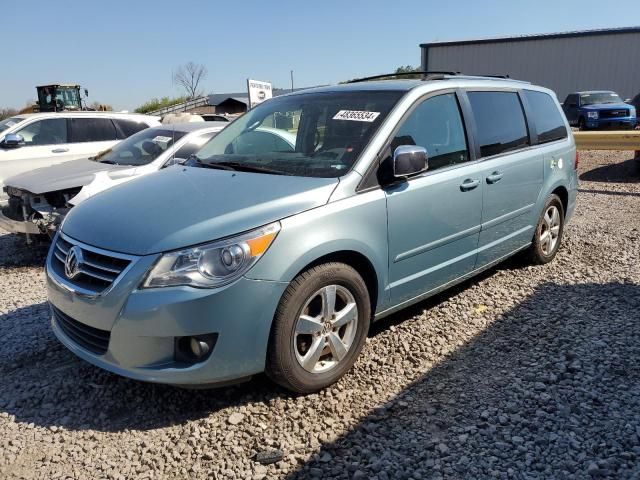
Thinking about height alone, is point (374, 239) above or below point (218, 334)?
above

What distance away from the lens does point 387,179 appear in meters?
3.35

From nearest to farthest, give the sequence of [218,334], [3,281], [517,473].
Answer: [517,473] → [218,334] → [3,281]

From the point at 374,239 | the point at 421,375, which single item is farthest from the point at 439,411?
the point at 374,239

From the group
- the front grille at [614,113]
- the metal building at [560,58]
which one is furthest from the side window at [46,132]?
the metal building at [560,58]

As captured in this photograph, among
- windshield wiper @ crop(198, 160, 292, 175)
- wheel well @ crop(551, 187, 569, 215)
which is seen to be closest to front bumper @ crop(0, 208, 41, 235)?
windshield wiper @ crop(198, 160, 292, 175)

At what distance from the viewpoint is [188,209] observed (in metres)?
2.94

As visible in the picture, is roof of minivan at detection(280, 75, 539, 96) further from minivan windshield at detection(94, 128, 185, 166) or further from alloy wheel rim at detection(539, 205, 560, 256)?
minivan windshield at detection(94, 128, 185, 166)

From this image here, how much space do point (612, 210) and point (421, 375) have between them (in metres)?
6.10

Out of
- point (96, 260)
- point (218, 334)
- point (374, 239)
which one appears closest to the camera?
point (218, 334)

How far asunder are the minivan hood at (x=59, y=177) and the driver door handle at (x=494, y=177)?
414cm

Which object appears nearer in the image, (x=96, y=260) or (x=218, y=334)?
(x=218, y=334)

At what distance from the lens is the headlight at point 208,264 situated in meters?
2.62

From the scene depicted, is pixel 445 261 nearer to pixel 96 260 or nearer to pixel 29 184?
pixel 96 260

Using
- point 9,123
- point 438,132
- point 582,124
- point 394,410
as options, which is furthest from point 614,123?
point 394,410
